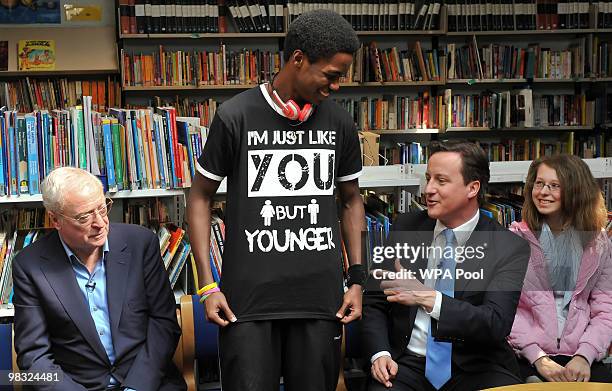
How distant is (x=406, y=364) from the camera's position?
2.28 meters

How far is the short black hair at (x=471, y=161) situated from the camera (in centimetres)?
231

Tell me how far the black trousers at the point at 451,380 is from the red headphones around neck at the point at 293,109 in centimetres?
86

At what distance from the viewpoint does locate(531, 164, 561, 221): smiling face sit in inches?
99.3

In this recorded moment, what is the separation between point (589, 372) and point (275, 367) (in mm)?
1056

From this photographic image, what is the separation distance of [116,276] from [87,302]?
112mm

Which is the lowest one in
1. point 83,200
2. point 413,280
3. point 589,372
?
point 589,372

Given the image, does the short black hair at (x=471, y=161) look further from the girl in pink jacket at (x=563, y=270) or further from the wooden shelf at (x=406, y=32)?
the wooden shelf at (x=406, y=32)

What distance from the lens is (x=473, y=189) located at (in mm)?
2328

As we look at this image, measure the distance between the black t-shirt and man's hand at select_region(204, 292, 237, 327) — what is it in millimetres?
21

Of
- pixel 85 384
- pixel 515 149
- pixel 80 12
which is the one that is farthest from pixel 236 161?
pixel 515 149

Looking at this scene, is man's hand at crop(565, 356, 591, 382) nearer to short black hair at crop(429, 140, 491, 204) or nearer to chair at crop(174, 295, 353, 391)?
short black hair at crop(429, 140, 491, 204)

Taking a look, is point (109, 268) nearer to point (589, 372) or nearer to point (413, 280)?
point (413, 280)

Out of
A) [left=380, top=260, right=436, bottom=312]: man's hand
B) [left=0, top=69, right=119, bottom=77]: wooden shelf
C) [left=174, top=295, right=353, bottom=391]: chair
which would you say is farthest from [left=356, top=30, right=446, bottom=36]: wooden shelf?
[left=380, top=260, right=436, bottom=312]: man's hand

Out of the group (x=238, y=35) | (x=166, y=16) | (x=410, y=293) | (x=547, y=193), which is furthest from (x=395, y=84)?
(x=410, y=293)
